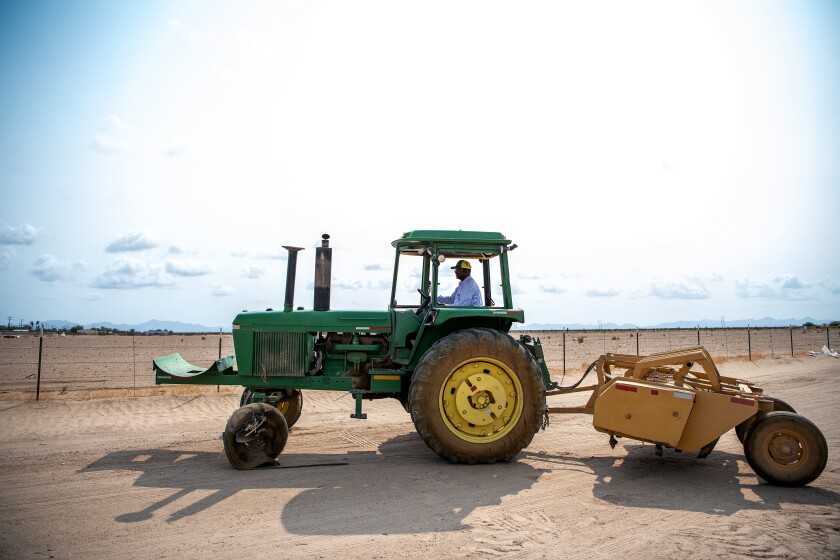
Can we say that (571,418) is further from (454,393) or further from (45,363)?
(45,363)

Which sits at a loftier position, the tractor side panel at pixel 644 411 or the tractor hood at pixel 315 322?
the tractor hood at pixel 315 322

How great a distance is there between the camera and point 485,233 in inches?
277

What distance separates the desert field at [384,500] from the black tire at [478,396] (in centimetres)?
25

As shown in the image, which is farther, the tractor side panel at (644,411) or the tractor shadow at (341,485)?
the tractor side panel at (644,411)

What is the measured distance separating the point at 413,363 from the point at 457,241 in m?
1.59

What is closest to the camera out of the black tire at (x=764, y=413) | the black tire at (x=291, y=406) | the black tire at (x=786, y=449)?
the black tire at (x=786, y=449)

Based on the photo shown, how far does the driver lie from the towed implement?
19 cm

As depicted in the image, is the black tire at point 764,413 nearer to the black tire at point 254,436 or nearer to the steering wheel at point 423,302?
the steering wheel at point 423,302

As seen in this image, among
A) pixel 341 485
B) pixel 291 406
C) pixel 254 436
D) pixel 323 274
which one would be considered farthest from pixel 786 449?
pixel 291 406

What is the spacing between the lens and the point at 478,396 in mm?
6445

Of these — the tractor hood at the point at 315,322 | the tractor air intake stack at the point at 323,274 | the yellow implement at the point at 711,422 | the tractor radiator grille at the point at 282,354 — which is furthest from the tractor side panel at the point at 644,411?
the tractor radiator grille at the point at 282,354

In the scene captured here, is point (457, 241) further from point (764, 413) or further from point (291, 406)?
point (764, 413)

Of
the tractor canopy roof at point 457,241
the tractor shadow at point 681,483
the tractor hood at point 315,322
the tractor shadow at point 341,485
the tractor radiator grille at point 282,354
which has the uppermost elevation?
the tractor canopy roof at point 457,241

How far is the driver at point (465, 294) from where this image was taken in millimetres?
7113
